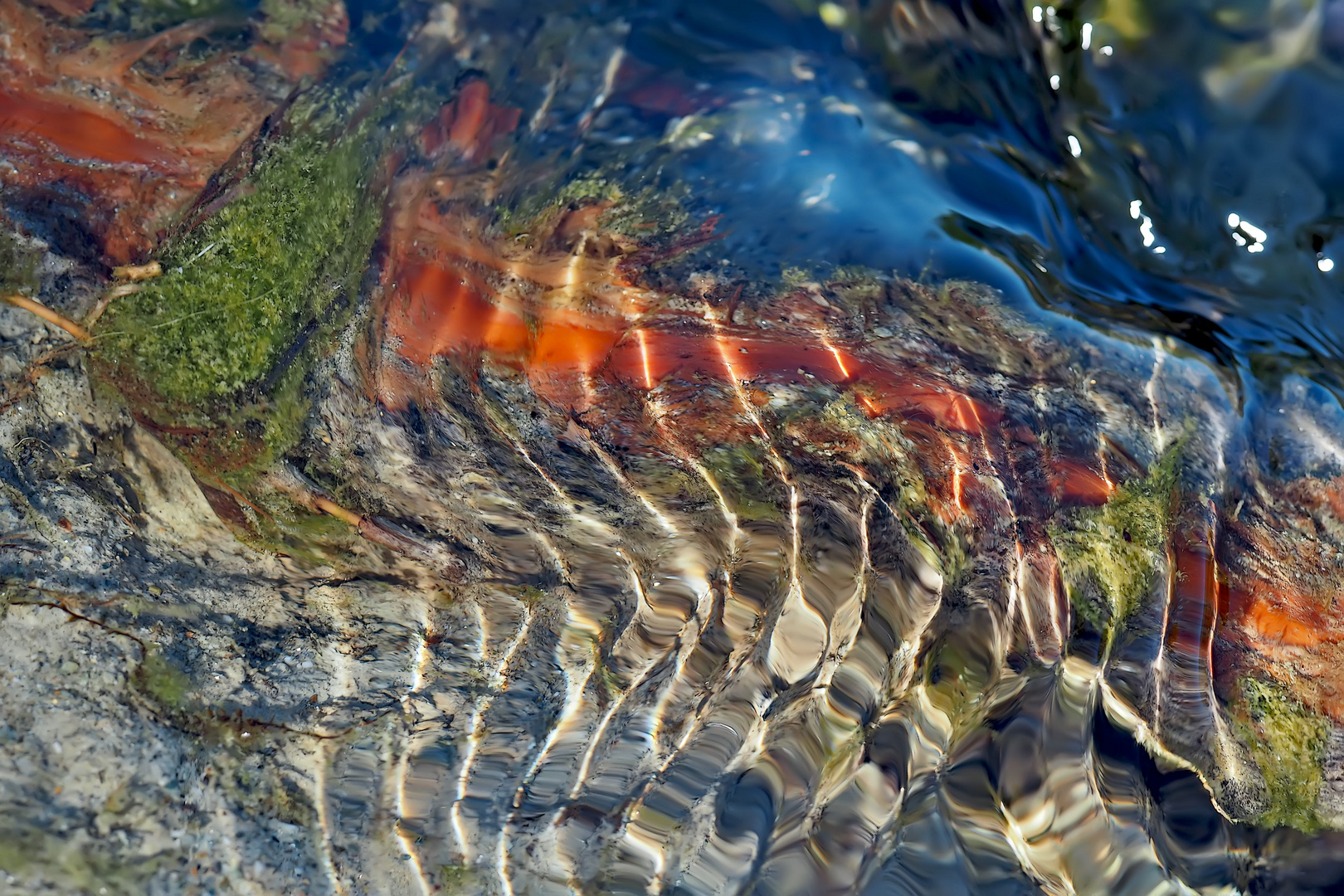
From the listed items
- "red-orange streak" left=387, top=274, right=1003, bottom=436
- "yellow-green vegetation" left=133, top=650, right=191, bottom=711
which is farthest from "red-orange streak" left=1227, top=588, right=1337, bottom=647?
"yellow-green vegetation" left=133, top=650, right=191, bottom=711

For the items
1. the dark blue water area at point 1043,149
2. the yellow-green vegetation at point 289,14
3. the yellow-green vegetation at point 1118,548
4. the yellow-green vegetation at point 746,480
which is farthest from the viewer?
the yellow-green vegetation at point 746,480

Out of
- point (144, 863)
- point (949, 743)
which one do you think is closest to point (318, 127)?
point (144, 863)

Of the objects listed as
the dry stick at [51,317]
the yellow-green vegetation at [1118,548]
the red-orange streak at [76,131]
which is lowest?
the yellow-green vegetation at [1118,548]

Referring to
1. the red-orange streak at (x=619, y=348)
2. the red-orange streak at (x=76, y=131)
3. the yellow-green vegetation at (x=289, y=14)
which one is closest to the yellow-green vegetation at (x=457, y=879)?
the red-orange streak at (x=619, y=348)

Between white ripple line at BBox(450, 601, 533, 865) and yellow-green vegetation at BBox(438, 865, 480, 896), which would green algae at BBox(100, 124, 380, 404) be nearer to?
white ripple line at BBox(450, 601, 533, 865)

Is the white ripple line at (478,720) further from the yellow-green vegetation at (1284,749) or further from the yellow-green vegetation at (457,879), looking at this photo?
the yellow-green vegetation at (1284,749)

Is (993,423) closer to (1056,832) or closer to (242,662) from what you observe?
(1056,832)
